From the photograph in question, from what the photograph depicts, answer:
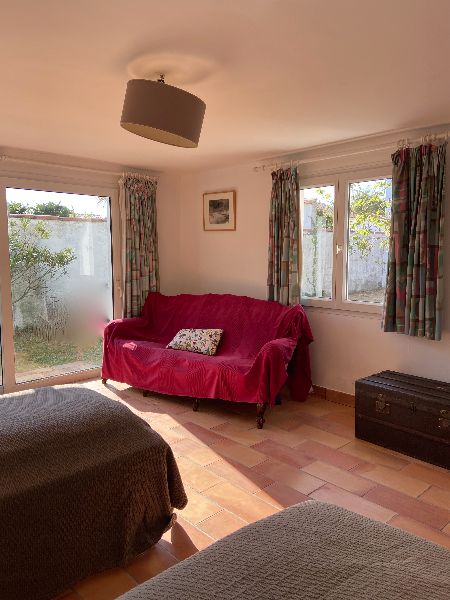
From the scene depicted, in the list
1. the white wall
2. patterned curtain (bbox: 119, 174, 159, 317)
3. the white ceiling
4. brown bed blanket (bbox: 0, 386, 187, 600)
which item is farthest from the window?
brown bed blanket (bbox: 0, 386, 187, 600)

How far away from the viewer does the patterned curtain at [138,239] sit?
4922mm

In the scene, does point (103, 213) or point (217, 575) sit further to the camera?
point (103, 213)

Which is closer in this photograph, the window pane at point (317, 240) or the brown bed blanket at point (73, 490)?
the brown bed blanket at point (73, 490)

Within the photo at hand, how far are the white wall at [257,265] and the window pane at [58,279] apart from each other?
83cm

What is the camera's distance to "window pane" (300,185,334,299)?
422cm

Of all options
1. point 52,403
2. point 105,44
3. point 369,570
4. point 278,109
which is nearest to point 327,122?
point 278,109

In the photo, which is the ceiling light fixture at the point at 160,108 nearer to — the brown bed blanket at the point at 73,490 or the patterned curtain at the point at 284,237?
the brown bed blanket at the point at 73,490

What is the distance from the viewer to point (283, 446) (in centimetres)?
332

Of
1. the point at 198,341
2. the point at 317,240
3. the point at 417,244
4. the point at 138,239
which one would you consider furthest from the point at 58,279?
the point at 417,244

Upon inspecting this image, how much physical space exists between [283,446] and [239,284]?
6.84 ft

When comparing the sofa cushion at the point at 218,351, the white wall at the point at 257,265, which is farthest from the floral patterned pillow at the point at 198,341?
the white wall at the point at 257,265

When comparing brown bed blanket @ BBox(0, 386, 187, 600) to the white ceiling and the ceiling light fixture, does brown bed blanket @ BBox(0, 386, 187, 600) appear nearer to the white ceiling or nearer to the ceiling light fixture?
the ceiling light fixture

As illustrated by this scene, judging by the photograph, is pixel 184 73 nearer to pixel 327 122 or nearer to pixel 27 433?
pixel 327 122

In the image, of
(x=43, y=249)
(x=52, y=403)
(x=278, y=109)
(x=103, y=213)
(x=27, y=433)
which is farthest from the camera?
(x=103, y=213)
